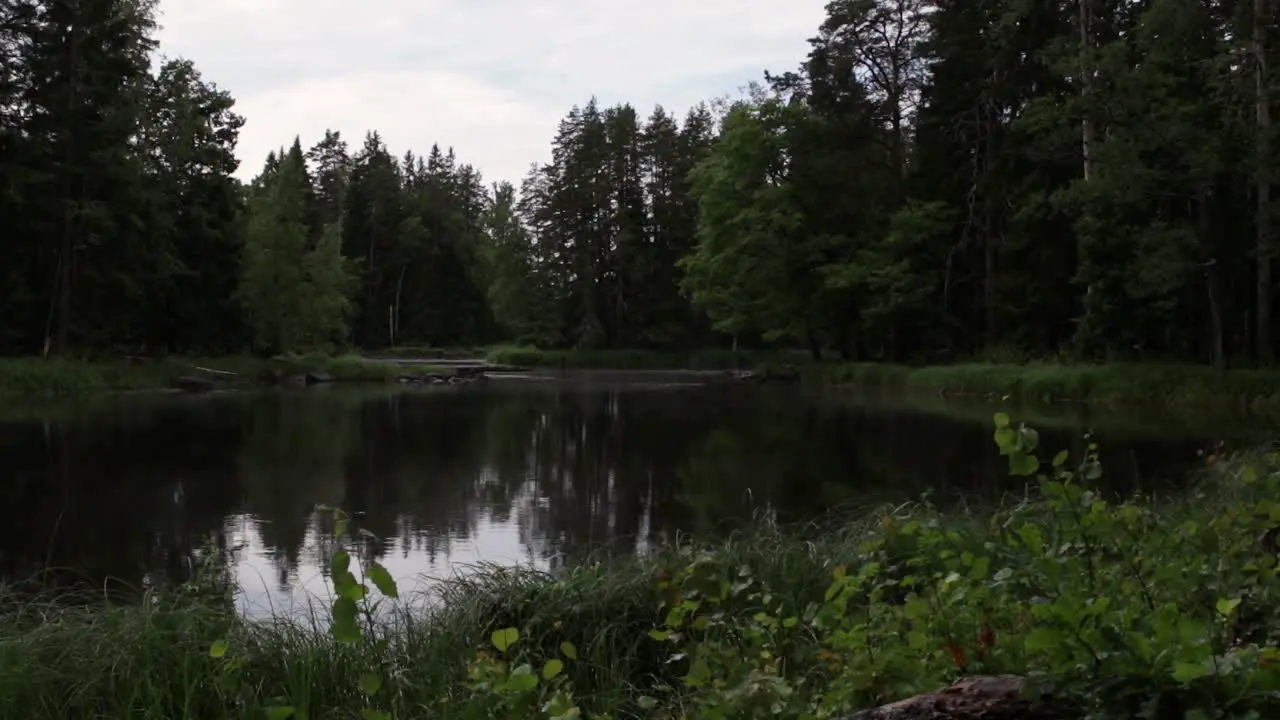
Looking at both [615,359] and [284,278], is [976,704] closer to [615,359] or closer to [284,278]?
[284,278]

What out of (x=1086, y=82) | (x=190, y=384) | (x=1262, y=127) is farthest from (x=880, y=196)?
(x=190, y=384)

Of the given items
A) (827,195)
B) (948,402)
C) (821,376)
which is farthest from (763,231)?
(948,402)

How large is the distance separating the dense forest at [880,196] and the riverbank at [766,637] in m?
16.7

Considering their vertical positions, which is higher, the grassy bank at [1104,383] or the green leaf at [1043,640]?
the green leaf at [1043,640]

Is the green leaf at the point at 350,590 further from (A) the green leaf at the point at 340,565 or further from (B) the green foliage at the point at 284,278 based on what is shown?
(B) the green foliage at the point at 284,278

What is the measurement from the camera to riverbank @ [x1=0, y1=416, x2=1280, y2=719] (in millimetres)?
2521

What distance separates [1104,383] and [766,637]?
67.5ft

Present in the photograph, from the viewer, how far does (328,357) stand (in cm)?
4212

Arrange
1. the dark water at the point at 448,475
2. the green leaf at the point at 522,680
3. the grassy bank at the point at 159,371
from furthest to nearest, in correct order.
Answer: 1. the grassy bank at the point at 159,371
2. the dark water at the point at 448,475
3. the green leaf at the point at 522,680

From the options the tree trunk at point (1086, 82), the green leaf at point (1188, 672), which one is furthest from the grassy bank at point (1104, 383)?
the green leaf at point (1188, 672)

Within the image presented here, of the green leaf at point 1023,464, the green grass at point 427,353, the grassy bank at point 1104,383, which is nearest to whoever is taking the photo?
the green leaf at point 1023,464

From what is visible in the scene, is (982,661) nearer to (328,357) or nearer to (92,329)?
(92,329)

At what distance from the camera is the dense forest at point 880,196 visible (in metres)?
21.0

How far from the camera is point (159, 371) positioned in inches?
1259
